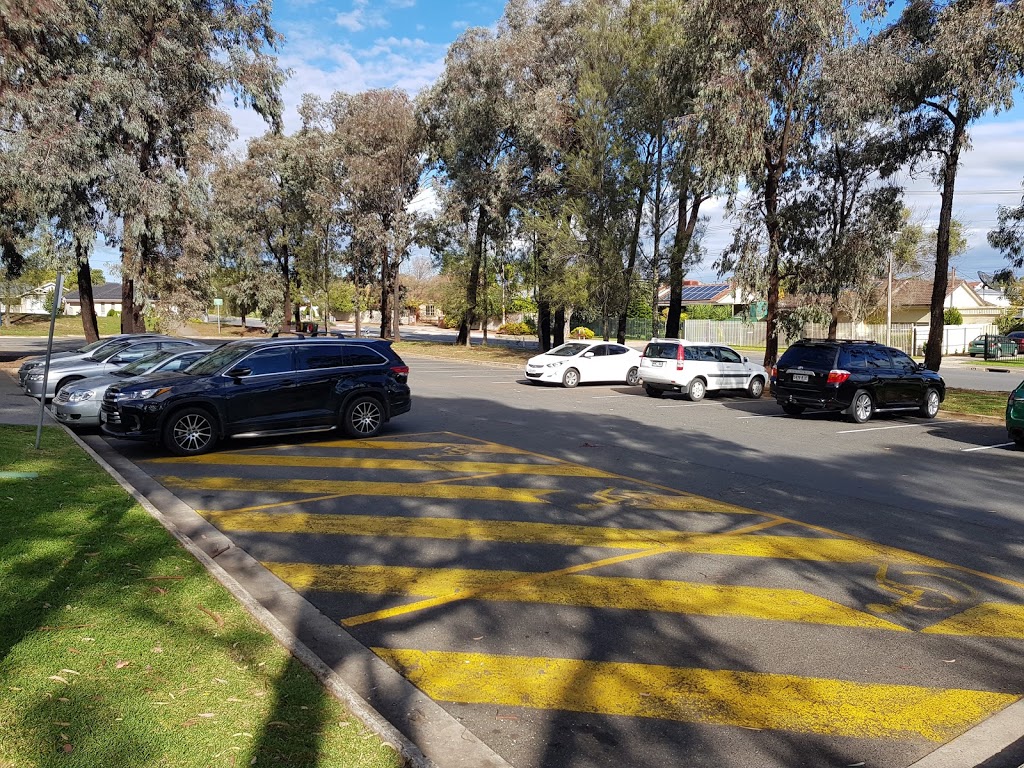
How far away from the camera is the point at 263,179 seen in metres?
54.0

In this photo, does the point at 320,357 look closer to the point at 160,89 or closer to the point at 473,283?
the point at 160,89

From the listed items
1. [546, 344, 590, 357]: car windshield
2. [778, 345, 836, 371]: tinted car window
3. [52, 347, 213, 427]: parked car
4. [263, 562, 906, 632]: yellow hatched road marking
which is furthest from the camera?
[546, 344, 590, 357]: car windshield

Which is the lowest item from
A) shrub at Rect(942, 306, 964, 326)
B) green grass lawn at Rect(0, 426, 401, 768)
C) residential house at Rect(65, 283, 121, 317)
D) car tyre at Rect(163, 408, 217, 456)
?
green grass lawn at Rect(0, 426, 401, 768)

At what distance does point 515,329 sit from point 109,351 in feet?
197

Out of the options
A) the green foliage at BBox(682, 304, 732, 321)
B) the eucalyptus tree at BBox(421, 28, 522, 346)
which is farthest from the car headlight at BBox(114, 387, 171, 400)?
the green foliage at BBox(682, 304, 732, 321)

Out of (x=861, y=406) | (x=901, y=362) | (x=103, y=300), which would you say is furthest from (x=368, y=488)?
(x=103, y=300)

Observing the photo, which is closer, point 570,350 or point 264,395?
point 264,395

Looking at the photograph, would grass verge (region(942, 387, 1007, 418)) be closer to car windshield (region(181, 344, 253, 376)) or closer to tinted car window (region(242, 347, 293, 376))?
tinted car window (region(242, 347, 293, 376))

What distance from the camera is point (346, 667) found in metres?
4.58

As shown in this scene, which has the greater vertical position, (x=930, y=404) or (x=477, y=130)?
(x=477, y=130)

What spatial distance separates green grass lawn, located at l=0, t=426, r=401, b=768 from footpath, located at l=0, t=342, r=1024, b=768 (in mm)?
93

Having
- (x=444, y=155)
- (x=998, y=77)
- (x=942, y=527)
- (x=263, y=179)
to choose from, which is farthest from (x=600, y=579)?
(x=263, y=179)

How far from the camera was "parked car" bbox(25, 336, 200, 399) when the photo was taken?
16.6 meters

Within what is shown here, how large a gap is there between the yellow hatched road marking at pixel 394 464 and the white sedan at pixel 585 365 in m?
13.2
